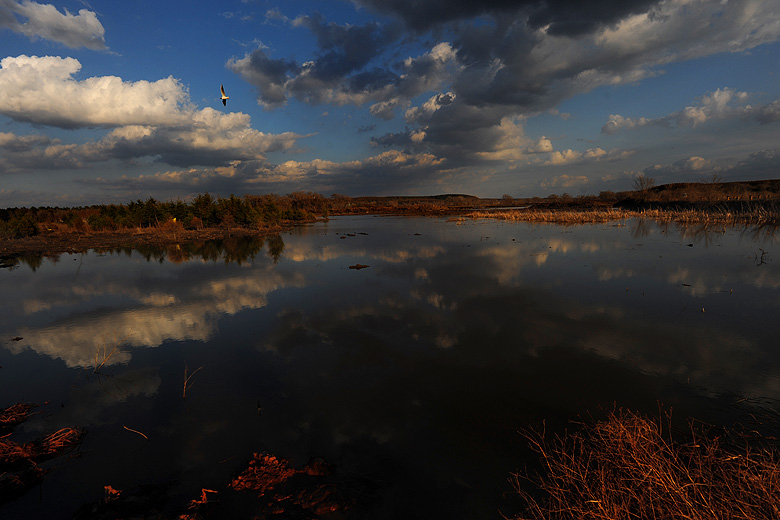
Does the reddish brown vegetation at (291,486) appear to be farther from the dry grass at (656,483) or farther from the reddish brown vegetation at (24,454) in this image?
the reddish brown vegetation at (24,454)

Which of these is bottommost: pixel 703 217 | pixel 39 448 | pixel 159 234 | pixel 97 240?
pixel 39 448

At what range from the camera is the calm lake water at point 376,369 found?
16.2 ft

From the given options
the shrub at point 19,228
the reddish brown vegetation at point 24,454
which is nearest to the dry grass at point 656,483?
the reddish brown vegetation at point 24,454

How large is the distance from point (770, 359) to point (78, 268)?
117 ft

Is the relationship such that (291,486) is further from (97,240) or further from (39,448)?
(97,240)

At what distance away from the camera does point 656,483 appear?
3.24m

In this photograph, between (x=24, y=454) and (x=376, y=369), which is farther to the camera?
(x=376, y=369)

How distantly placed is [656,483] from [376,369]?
19.2ft

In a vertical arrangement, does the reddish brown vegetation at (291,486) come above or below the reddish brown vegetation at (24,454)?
below

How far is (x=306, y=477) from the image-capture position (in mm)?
4750

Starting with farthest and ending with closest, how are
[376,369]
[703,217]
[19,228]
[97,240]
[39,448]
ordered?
[703,217] → [19,228] → [97,240] → [376,369] → [39,448]

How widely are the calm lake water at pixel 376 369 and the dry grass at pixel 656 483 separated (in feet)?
1.66

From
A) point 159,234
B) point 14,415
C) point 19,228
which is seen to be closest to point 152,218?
point 159,234

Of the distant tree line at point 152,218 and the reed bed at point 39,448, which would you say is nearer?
the reed bed at point 39,448
